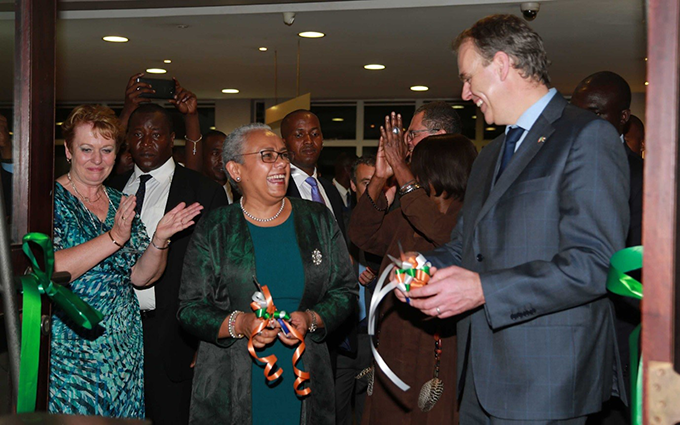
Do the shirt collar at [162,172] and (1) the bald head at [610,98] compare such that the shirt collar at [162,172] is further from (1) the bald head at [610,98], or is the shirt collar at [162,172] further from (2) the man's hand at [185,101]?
(1) the bald head at [610,98]

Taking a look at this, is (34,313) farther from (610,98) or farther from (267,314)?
(610,98)

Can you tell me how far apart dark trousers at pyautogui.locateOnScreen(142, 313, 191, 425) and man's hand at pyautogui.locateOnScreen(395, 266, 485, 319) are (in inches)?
89.7

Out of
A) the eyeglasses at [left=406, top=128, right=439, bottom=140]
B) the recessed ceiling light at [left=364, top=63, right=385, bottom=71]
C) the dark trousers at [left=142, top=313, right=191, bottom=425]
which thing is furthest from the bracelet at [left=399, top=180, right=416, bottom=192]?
the recessed ceiling light at [left=364, top=63, right=385, bottom=71]

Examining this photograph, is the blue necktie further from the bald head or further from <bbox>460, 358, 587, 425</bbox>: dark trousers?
<bbox>460, 358, 587, 425</bbox>: dark trousers

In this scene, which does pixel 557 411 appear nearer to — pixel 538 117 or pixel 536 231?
pixel 536 231

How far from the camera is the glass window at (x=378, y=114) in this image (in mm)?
11547

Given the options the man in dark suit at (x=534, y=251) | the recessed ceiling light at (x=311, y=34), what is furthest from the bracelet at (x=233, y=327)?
the recessed ceiling light at (x=311, y=34)

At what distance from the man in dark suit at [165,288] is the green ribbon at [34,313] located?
2.20 meters

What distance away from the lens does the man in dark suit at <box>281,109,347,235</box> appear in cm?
443

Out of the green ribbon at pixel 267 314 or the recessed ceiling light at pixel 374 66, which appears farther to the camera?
the recessed ceiling light at pixel 374 66

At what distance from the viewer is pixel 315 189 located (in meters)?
4.47

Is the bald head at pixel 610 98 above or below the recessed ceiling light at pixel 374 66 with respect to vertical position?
below

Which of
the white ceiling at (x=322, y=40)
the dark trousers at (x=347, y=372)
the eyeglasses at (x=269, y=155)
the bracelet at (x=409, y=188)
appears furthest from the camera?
the white ceiling at (x=322, y=40)

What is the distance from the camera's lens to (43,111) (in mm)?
1650
